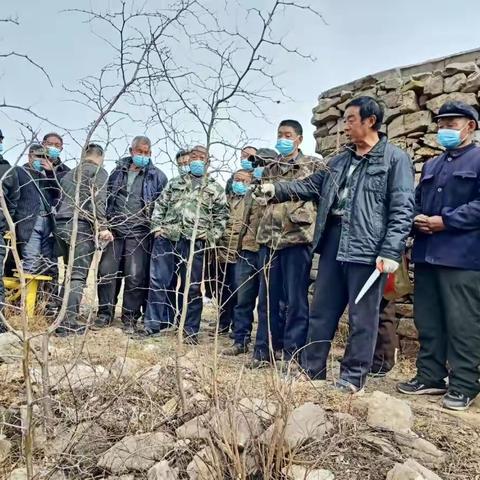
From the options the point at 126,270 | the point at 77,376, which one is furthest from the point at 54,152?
the point at 77,376

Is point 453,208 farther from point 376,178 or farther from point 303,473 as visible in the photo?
point 303,473

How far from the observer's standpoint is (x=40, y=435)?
2594 mm

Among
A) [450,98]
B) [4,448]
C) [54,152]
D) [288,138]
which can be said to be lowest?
[4,448]

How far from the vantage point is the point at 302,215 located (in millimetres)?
4020

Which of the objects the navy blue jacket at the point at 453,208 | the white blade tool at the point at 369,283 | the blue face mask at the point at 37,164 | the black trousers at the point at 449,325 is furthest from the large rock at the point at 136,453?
the blue face mask at the point at 37,164

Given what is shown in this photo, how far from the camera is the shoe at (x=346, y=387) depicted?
10.1ft

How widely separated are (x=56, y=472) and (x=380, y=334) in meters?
2.61

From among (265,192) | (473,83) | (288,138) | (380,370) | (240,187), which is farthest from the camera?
(240,187)

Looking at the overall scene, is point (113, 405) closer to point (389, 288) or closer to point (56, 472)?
point (56, 472)

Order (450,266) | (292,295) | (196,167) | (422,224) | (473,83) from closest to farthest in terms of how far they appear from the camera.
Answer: (450,266)
(422,224)
(292,295)
(473,83)
(196,167)

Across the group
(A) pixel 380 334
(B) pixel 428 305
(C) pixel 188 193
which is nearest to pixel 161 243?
(C) pixel 188 193

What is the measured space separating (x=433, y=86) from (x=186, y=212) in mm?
2521

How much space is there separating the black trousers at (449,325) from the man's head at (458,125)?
0.83 meters

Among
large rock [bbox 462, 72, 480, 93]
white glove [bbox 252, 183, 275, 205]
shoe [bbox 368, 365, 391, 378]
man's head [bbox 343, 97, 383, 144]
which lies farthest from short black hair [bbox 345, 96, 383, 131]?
shoe [bbox 368, 365, 391, 378]
